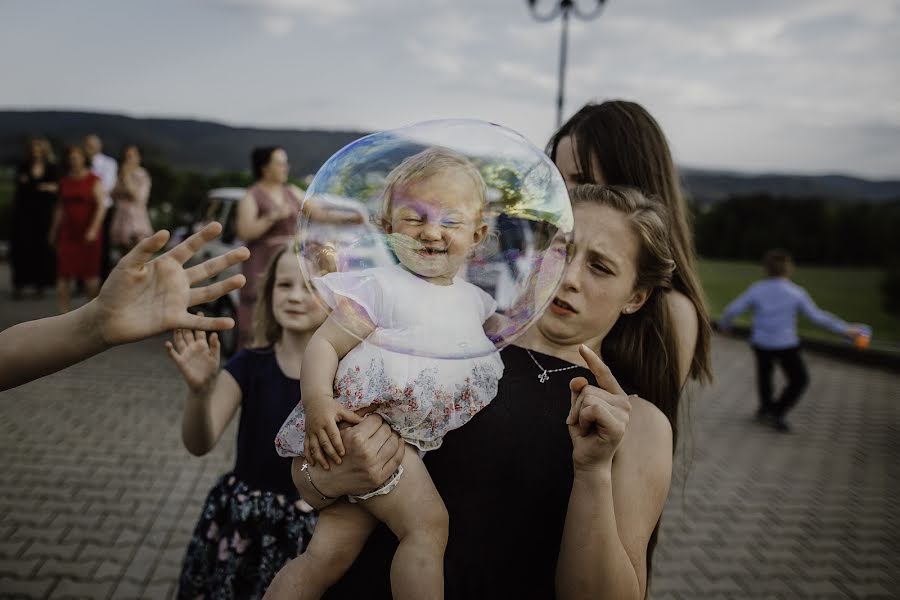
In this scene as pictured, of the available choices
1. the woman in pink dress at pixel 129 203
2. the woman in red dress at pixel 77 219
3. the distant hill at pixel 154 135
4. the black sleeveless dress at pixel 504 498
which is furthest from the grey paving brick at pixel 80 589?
the distant hill at pixel 154 135

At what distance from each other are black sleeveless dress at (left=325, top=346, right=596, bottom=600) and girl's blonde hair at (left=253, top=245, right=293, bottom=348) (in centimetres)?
146

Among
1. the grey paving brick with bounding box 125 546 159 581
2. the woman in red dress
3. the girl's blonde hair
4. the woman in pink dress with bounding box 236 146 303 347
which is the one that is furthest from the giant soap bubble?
the woman in red dress

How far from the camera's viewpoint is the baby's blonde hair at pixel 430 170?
1.55 m

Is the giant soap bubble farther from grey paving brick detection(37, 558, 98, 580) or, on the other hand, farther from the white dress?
grey paving brick detection(37, 558, 98, 580)

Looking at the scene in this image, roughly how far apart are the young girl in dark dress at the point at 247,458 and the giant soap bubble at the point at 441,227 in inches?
31.6

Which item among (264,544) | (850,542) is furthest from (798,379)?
(264,544)

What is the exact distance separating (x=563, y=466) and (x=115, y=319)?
3.65ft

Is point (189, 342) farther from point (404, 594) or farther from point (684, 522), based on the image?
point (684, 522)

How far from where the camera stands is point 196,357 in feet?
7.53

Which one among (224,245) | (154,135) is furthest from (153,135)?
(224,245)

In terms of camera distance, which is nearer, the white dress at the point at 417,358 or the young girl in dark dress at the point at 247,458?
the white dress at the point at 417,358

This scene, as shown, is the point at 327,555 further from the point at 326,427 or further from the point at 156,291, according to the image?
the point at 156,291

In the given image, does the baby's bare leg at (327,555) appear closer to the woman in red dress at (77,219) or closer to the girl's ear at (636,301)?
the girl's ear at (636,301)

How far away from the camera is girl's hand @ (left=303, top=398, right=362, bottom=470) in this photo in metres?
1.51
